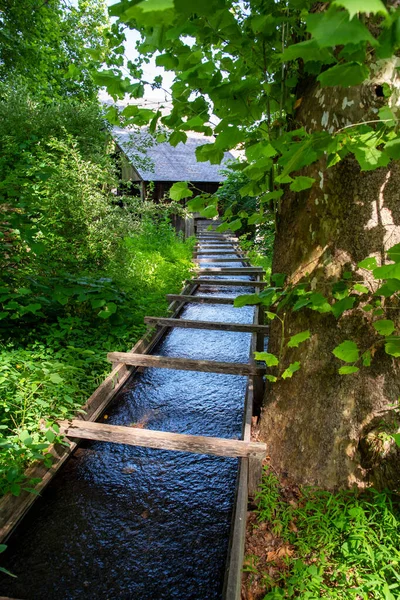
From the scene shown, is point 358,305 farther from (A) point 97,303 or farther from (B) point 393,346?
(A) point 97,303

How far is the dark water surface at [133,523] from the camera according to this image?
1.93 m

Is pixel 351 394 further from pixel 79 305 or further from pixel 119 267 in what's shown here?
pixel 119 267

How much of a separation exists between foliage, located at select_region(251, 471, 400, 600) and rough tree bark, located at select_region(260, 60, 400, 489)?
13 cm

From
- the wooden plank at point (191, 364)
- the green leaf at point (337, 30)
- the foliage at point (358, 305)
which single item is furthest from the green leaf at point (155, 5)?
the wooden plank at point (191, 364)

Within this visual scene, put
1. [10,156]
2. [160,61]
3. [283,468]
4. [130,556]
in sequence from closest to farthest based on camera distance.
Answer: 1. [160,61]
2. [130,556]
3. [283,468]
4. [10,156]

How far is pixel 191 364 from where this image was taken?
138 inches

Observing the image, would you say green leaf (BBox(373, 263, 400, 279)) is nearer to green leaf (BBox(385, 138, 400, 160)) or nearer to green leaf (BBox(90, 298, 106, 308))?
green leaf (BBox(385, 138, 400, 160))

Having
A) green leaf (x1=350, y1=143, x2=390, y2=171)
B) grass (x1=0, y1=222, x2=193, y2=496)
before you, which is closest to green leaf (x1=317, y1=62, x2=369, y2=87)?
green leaf (x1=350, y1=143, x2=390, y2=171)

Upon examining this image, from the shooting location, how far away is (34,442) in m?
2.44

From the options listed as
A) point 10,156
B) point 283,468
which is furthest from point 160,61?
point 10,156

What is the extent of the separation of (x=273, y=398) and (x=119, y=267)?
4.95m

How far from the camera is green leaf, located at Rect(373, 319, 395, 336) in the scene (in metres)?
1.86

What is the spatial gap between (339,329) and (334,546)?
114 centimetres

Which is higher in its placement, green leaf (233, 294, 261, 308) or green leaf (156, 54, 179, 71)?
green leaf (156, 54, 179, 71)
